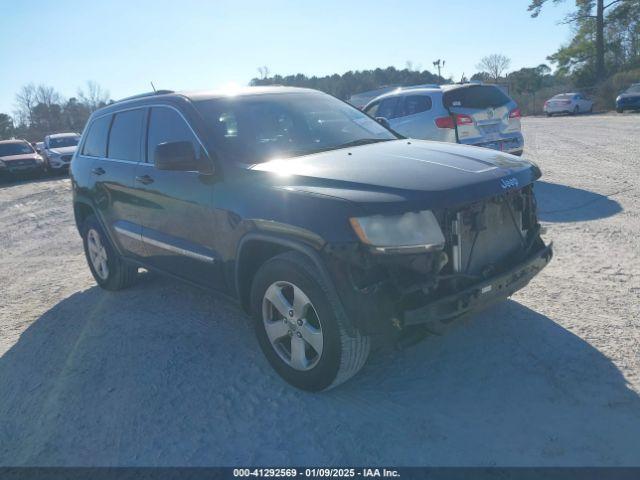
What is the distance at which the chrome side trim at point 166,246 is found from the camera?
384cm

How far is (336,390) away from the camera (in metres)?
3.25

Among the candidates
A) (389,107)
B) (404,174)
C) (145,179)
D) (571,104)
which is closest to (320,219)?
(404,174)

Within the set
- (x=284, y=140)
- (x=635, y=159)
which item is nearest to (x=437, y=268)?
(x=284, y=140)

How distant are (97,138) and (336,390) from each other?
12.6 feet

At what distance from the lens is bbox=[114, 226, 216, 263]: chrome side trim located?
3.84 meters

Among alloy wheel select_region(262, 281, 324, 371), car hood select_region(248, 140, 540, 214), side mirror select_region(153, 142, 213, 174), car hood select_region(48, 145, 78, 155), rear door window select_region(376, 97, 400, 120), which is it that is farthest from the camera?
car hood select_region(48, 145, 78, 155)

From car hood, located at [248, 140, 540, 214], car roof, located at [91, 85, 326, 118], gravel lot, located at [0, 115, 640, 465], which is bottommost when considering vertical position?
gravel lot, located at [0, 115, 640, 465]

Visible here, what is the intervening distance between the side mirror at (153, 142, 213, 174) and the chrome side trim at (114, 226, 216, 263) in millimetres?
628

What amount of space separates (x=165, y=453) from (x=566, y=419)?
82.3 inches

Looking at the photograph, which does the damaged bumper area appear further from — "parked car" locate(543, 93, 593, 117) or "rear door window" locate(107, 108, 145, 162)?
"parked car" locate(543, 93, 593, 117)

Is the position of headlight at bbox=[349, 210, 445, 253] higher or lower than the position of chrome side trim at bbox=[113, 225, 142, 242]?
higher

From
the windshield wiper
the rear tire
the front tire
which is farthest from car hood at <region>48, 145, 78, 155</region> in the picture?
the front tire

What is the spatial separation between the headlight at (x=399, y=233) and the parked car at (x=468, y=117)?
5831mm

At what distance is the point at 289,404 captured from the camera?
3.15 m
